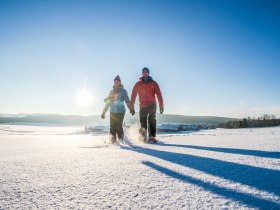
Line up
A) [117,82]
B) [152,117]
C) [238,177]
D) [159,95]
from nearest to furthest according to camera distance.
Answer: [238,177] → [152,117] → [159,95] → [117,82]

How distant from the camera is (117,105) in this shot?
5.72 meters

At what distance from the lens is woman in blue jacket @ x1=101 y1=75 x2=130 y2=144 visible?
5672 millimetres

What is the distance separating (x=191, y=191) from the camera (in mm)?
1274

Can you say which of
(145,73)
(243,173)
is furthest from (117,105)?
(243,173)

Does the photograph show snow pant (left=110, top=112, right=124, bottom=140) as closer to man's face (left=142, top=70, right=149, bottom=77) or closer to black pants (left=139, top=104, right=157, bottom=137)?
black pants (left=139, top=104, right=157, bottom=137)

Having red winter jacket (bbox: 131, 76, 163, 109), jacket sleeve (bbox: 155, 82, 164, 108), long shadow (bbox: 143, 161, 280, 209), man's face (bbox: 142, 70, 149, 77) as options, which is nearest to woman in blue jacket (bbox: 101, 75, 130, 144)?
red winter jacket (bbox: 131, 76, 163, 109)

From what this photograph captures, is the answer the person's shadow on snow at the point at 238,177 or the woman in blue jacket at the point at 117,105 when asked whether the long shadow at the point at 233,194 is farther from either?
the woman in blue jacket at the point at 117,105

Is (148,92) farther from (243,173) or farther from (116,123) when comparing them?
(243,173)

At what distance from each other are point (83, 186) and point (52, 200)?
25 cm

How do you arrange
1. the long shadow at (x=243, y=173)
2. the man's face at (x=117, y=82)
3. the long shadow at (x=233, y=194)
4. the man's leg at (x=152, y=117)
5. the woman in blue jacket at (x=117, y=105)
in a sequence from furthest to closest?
the man's face at (x=117, y=82)
the woman in blue jacket at (x=117, y=105)
the man's leg at (x=152, y=117)
the long shadow at (x=243, y=173)
the long shadow at (x=233, y=194)

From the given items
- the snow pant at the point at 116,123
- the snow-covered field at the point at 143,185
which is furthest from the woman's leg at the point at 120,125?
the snow-covered field at the point at 143,185

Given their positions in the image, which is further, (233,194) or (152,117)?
(152,117)

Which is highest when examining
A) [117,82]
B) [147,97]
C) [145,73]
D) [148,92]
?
[145,73]

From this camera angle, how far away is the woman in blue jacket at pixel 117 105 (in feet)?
18.6
